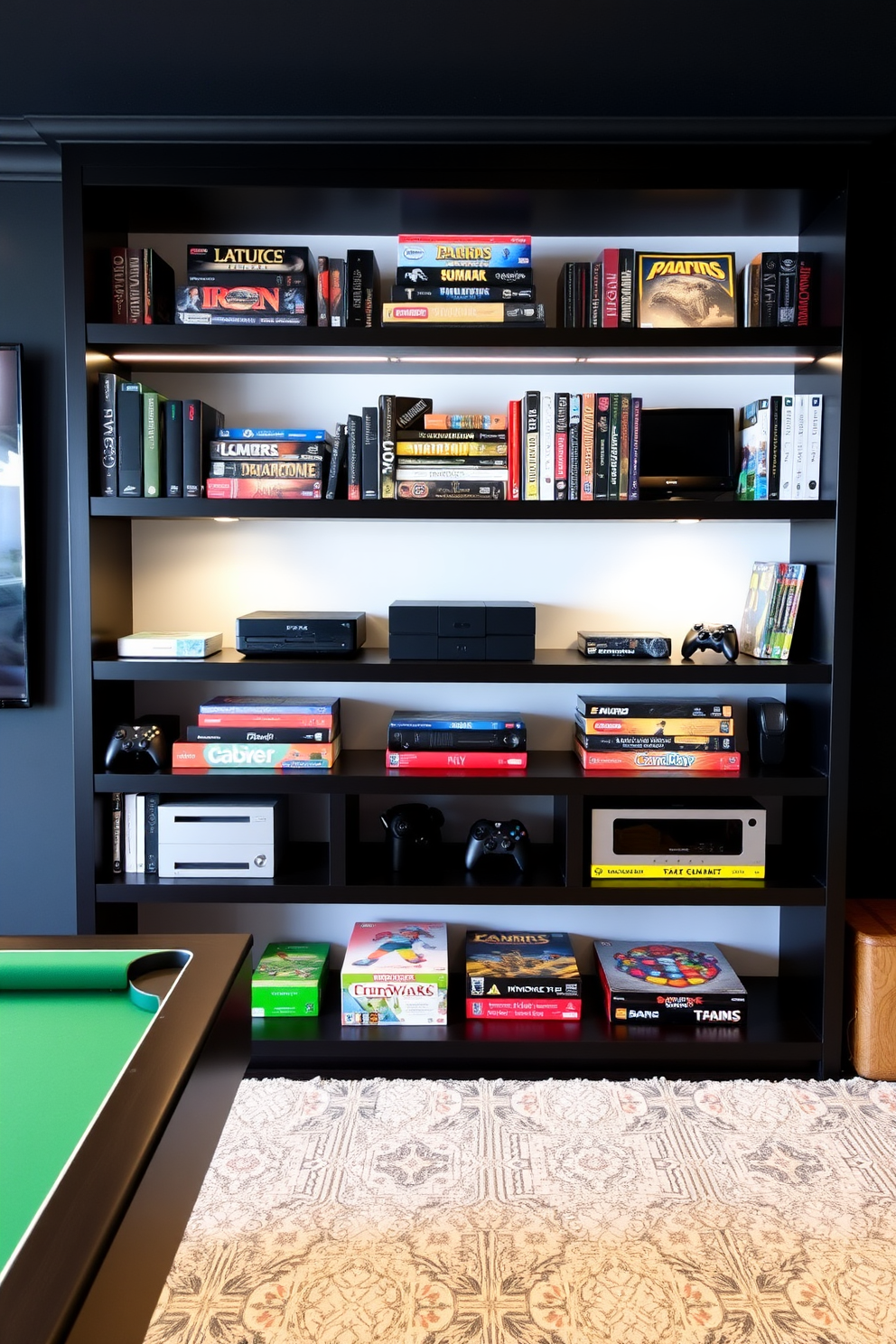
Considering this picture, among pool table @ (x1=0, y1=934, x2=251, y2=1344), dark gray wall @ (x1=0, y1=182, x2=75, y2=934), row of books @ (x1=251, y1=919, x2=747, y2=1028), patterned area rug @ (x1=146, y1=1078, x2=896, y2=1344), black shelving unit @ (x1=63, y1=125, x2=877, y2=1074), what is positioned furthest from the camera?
dark gray wall @ (x1=0, y1=182, x2=75, y2=934)

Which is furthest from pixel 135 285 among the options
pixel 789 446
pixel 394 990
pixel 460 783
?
pixel 394 990

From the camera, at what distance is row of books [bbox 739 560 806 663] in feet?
8.45

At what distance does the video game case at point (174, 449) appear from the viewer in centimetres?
250

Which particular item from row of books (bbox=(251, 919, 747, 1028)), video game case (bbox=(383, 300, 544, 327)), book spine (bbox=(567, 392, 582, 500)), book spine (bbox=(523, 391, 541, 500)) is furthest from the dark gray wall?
book spine (bbox=(567, 392, 582, 500))

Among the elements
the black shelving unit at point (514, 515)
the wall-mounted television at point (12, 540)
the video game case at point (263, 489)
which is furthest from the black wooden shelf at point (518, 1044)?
the video game case at point (263, 489)

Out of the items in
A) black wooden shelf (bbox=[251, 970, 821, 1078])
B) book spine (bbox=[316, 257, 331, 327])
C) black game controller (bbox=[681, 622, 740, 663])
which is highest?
book spine (bbox=[316, 257, 331, 327])

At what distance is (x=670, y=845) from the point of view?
2.66 meters

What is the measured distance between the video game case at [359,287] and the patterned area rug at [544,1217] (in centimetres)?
198

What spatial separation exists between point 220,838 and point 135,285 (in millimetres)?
1458

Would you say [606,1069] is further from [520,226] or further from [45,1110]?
[520,226]

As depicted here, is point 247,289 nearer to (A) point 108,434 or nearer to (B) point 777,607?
(A) point 108,434

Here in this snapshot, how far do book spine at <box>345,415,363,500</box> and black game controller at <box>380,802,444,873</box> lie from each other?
2.88 ft

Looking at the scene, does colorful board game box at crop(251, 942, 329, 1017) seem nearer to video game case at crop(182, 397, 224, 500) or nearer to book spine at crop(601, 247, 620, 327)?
video game case at crop(182, 397, 224, 500)

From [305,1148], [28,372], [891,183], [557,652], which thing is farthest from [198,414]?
[891,183]
